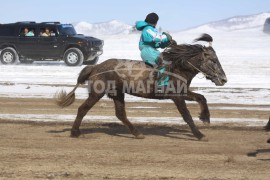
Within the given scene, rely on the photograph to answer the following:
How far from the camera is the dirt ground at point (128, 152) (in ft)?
21.5

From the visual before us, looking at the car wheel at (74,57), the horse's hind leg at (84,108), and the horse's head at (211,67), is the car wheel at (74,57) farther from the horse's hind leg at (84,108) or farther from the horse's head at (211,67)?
the horse's head at (211,67)

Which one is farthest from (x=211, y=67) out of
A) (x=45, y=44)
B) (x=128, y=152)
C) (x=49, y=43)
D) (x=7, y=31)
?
(x=7, y=31)

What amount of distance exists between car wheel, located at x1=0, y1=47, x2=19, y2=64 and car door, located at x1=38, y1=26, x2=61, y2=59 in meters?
1.32

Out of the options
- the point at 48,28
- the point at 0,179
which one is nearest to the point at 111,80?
the point at 0,179

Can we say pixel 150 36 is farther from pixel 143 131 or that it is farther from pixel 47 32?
pixel 47 32

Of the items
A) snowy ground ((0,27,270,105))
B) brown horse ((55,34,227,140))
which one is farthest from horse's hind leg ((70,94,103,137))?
snowy ground ((0,27,270,105))

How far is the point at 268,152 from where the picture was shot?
798 centimetres

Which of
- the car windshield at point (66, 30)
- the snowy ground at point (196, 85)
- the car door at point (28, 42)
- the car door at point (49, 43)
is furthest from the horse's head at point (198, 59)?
the car door at point (28, 42)

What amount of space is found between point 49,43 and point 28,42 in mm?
1064

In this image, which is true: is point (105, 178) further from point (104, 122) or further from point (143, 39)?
point (104, 122)

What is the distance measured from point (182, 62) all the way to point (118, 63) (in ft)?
3.54

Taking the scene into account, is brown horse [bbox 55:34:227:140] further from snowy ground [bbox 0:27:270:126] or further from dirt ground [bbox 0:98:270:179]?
dirt ground [bbox 0:98:270:179]

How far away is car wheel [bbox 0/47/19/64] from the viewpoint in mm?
26664

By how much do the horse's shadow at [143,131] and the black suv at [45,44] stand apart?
50.3ft
